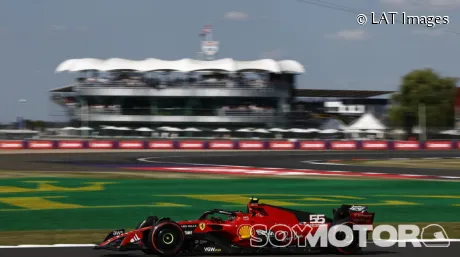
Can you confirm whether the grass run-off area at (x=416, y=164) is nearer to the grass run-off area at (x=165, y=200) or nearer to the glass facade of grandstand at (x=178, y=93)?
the grass run-off area at (x=165, y=200)

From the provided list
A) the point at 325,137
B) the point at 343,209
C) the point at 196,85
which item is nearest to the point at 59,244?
the point at 343,209

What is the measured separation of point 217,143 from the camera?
61312 mm

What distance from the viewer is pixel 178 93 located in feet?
327

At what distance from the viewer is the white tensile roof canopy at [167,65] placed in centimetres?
10075

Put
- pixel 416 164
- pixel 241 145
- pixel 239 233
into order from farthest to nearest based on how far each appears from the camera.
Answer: pixel 241 145, pixel 416 164, pixel 239 233

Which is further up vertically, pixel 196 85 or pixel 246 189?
pixel 196 85

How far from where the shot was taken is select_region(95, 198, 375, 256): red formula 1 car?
410 inches

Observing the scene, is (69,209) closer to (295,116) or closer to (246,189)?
(246,189)

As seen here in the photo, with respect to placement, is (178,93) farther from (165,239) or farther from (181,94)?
(165,239)

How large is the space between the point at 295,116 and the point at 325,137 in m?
12.3

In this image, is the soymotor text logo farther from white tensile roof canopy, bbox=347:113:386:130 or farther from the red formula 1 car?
white tensile roof canopy, bbox=347:113:386:130

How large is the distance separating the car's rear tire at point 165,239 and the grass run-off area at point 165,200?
2.73 meters

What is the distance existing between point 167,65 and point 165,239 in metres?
91.5

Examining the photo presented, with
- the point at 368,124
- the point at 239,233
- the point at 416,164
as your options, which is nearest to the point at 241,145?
the point at 416,164
